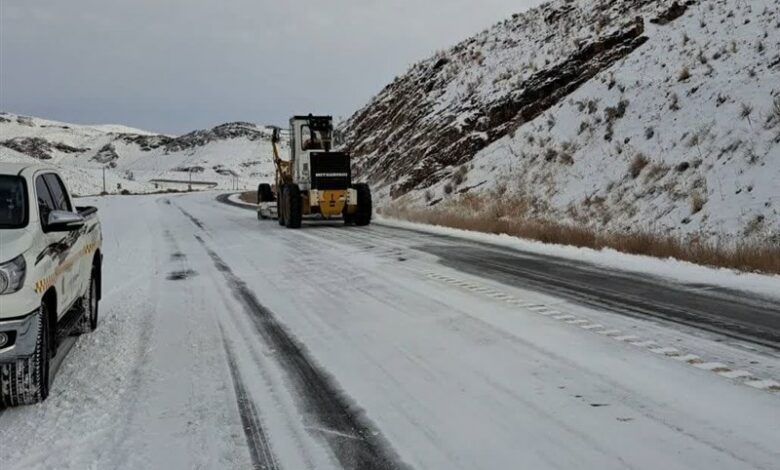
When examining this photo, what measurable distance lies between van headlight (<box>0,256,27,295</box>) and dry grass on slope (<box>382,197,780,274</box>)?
955 centimetres

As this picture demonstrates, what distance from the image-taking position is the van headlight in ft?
14.4

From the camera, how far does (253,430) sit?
4.23 meters

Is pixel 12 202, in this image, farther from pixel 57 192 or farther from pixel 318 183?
pixel 318 183

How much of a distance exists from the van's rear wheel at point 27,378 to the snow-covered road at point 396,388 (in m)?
0.09

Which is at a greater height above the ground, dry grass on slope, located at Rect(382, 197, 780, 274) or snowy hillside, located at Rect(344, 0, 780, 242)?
snowy hillside, located at Rect(344, 0, 780, 242)

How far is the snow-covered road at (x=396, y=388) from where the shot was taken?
12.7ft

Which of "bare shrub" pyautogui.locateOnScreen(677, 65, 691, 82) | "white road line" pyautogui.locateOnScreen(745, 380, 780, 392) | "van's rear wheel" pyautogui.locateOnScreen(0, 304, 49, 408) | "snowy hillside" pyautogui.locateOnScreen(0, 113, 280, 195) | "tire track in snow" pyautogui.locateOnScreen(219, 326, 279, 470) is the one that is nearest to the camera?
"tire track in snow" pyautogui.locateOnScreen(219, 326, 279, 470)

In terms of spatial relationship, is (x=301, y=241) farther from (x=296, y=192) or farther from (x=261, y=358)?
(x=261, y=358)

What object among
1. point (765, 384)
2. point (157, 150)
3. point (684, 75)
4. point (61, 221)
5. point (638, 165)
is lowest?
point (765, 384)

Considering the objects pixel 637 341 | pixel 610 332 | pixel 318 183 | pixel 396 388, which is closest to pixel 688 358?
pixel 637 341

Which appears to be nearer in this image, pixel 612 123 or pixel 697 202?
pixel 697 202

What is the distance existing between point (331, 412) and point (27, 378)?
81.3 inches

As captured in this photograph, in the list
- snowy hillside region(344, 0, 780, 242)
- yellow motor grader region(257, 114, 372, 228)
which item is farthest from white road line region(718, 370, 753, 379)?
yellow motor grader region(257, 114, 372, 228)

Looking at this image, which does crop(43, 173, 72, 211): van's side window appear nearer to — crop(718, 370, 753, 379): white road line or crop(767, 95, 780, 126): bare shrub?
crop(718, 370, 753, 379): white road line
